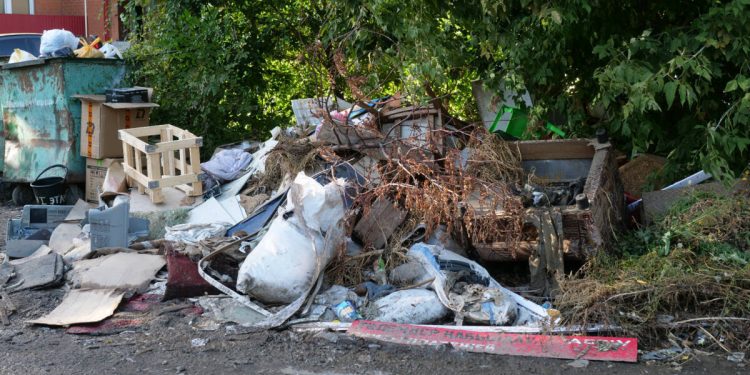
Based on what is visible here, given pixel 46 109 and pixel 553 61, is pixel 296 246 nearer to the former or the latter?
pixel 553 61

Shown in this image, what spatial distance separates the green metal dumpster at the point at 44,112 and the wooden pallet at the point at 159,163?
4.05 feet

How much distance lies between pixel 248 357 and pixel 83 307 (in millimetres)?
1483

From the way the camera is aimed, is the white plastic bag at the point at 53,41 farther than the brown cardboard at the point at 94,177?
Yes

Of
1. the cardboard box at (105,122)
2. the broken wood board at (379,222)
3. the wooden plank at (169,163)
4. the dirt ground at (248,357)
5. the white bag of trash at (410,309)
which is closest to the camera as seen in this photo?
the dirt ground at (248,357)

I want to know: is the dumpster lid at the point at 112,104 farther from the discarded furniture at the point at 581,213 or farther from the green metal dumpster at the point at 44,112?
the discarded furniture at the point at 581,213

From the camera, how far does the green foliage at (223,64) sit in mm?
9164

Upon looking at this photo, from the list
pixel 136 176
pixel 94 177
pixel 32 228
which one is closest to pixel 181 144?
pixel 136 176

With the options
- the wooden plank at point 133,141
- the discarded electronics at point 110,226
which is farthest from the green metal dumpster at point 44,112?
the discarded electronics at point 110,226

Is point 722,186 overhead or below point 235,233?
overhead

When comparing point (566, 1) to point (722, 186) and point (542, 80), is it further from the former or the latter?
point (722, 186)

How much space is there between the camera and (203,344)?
477cm

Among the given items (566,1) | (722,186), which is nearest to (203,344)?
(566,1)

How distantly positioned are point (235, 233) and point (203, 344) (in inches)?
66.2

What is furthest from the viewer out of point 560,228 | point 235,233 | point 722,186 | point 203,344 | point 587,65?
point 587,65
